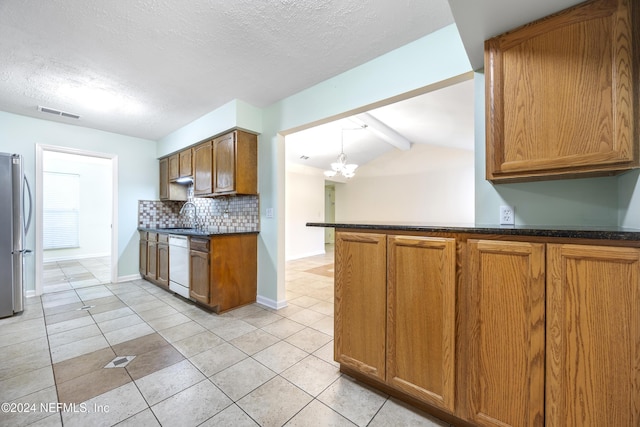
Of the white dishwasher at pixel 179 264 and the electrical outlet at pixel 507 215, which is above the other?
the electrical outlet at pixel 507 215

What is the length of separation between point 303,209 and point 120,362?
17.6 ft

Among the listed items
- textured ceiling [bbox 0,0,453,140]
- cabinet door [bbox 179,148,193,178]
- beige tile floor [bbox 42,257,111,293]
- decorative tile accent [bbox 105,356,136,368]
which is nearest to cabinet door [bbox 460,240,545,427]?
textured ceiling [bbox 0,0,453,140]

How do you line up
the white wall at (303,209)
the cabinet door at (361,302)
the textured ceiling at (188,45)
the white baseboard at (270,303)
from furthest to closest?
the white wall at (303,209) → the white baseboard at (270,303) → the textured ceiling at (188,45) → the cabinet door at (361,302)

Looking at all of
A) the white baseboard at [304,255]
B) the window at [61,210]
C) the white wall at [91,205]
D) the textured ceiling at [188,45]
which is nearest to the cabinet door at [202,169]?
the textured ceiling at [188,45]

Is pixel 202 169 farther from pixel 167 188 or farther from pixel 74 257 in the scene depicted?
pixel 74 257

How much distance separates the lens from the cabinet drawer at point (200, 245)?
2.75 m

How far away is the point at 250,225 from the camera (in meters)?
3.26

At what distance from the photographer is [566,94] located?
1133 mm

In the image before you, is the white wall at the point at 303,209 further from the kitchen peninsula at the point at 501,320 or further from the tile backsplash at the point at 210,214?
the kitchen peninsula at the point at 501,320

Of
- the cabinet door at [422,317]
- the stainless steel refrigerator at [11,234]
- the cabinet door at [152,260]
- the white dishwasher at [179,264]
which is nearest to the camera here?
the cabinet door at [422,317]

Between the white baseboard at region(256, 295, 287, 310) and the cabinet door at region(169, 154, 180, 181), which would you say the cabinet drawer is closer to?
the white baseboard at region(256, 295, 287, 310)

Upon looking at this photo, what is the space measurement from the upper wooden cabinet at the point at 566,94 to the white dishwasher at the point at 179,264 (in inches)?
125

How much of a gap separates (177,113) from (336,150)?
365 centimetres

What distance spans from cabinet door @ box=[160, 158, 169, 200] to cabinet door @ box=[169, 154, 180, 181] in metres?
0.13
